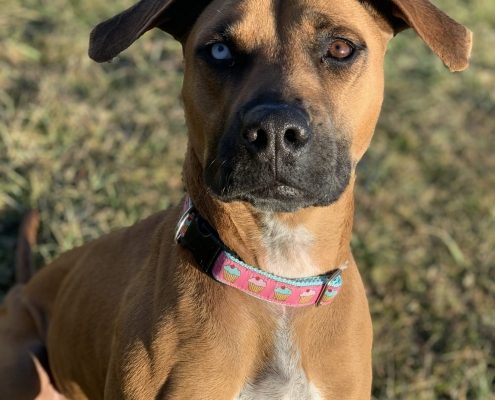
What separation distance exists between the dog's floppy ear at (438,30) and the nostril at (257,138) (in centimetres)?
80

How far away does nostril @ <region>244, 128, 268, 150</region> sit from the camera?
2803mm

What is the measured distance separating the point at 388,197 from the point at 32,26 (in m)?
3.64

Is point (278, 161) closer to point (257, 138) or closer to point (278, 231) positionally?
point (257, 138)

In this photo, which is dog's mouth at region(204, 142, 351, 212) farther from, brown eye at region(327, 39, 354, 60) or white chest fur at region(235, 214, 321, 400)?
brown eye at region(327, 39, 354, 60)

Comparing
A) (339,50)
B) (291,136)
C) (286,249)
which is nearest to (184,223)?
(286,249)

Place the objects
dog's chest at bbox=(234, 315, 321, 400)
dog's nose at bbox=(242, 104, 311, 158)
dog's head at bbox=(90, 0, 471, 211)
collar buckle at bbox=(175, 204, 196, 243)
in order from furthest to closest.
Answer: collar buckle at bbox=(175, 204, 196, 243)
dog's chest at bbox=(234, 315, 321, 400)
dog's head at bbox=(90, 0, 471, 211)
dog's nose at bbox=(242, 104, 311, 158)

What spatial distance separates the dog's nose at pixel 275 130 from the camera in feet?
9.09

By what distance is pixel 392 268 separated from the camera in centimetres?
564

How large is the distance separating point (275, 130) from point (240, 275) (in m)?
0.65

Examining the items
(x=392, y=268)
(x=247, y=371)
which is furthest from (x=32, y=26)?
(x=247, y=371)

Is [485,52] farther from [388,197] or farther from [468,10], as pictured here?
[388,197]

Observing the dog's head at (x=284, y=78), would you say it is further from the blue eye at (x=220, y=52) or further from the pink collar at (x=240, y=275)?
the pink collar at (x=240, y=275)

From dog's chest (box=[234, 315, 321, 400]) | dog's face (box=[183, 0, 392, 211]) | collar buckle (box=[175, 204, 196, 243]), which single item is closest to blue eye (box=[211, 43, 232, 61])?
dog's face (box=[183, 0, 392, 211])

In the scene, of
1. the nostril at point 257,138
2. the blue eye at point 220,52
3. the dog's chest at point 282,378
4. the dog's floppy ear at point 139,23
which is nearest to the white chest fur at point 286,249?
the dog's chest at point 282,378
